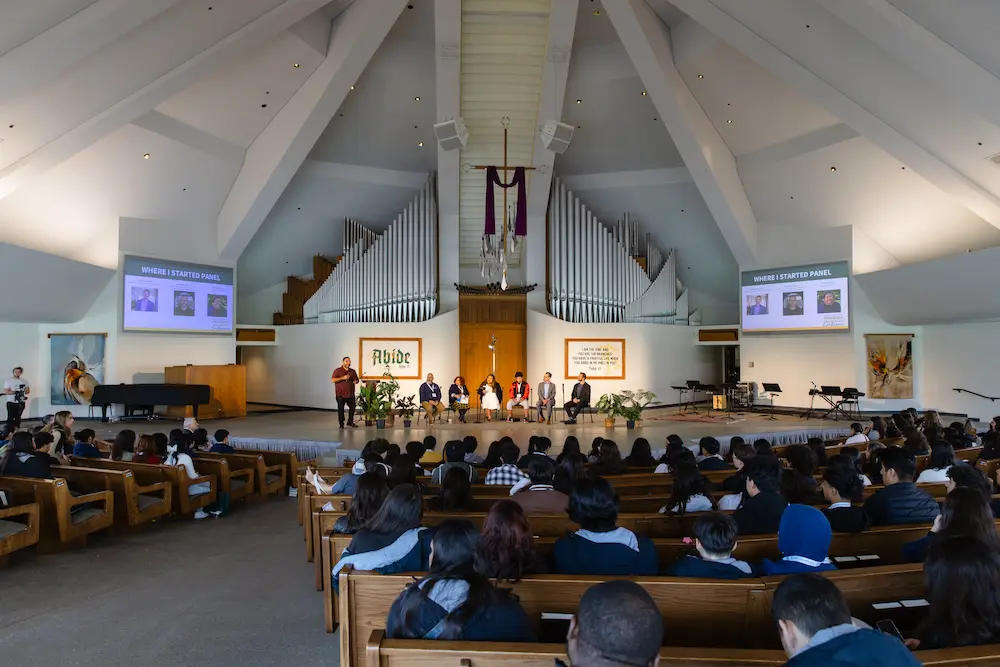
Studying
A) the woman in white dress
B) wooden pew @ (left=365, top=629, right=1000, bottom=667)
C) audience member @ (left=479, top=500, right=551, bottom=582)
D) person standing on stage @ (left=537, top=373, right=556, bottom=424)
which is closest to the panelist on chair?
the woman in white dress

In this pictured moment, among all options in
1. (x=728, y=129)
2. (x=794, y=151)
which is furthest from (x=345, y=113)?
(x=794, y=151)

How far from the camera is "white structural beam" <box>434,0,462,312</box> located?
33.0ft

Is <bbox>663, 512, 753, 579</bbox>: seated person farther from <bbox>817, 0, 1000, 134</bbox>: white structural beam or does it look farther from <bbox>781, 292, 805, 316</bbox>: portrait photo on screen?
<bbox>781, 292, 805, 316</bbox>: portrait photo on screen

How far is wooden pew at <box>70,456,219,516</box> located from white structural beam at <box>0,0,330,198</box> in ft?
14.7

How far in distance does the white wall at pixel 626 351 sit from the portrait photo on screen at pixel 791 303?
2.40 m

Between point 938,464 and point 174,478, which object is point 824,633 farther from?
point 174,478

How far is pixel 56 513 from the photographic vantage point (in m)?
4.40

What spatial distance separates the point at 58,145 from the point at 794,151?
37.7ft

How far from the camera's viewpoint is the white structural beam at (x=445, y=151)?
33.0ft

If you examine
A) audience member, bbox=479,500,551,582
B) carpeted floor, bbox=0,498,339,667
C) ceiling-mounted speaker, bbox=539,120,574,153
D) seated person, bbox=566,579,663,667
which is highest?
ceiling-mounted speaker, bbox=539,120,574,153

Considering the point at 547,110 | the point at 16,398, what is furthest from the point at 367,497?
the point at 547,110

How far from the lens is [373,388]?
10703mm

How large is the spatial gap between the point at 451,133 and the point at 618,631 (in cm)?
1081

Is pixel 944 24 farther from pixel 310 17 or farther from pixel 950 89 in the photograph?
pixel 310 17
